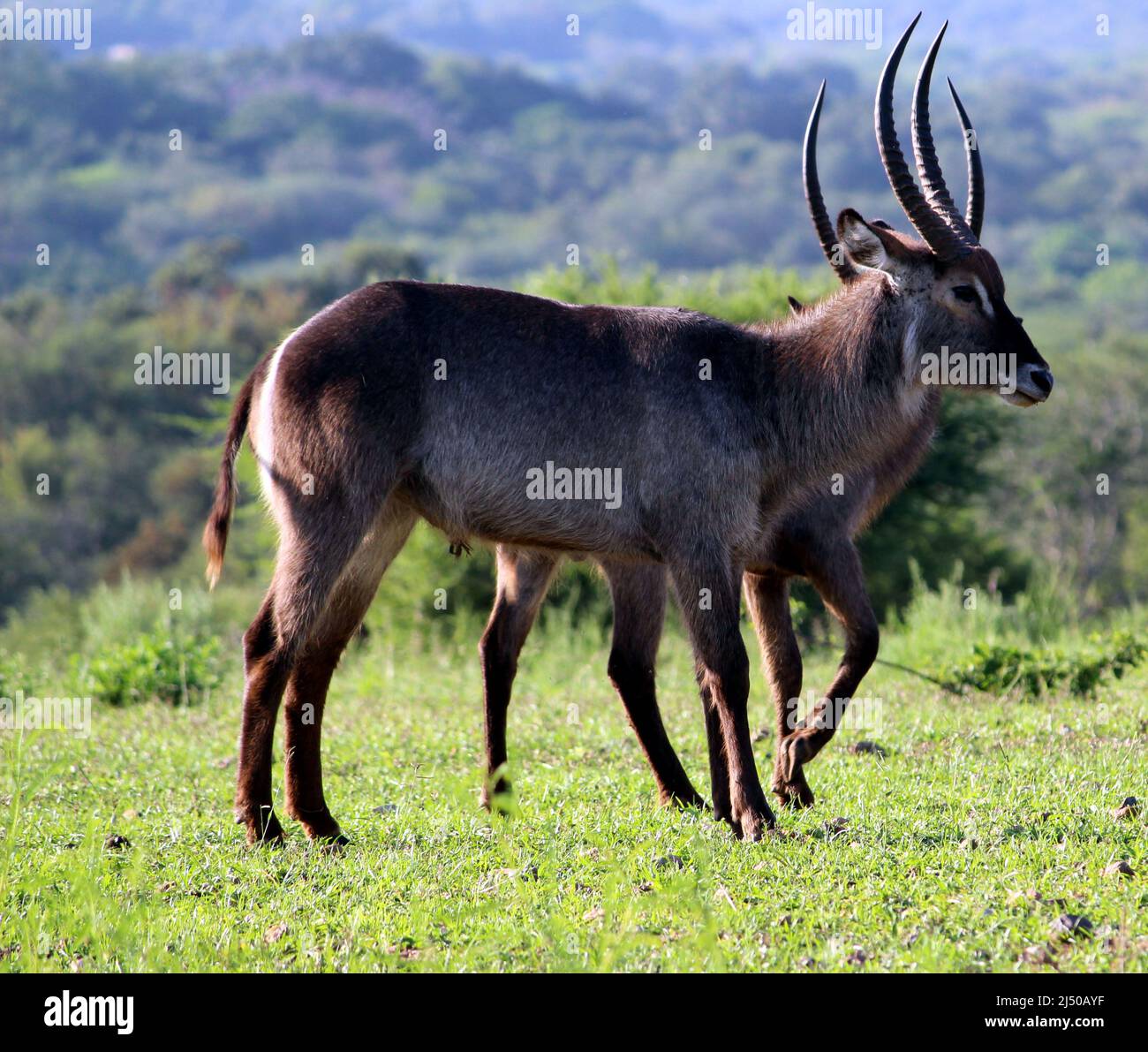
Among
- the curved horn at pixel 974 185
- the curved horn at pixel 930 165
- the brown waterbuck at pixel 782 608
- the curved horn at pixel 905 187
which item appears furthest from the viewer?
the curved horn at pixel 974 185

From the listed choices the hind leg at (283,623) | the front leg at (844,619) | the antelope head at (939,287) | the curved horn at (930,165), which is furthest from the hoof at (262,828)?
the curved horn at (930,165)

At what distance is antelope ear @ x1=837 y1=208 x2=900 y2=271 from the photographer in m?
4.78

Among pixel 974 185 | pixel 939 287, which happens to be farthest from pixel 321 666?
pixel 974 185

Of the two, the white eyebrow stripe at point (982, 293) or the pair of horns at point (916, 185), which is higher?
the pair of horns at point (916, 185)

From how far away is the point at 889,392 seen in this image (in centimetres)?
499

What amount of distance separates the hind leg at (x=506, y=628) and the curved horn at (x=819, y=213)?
1408 millimetres

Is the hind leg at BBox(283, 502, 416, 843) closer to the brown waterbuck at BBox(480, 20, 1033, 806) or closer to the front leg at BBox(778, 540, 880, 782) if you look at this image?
the brown waterbuck at BBox(480, 20, 1033, 806)

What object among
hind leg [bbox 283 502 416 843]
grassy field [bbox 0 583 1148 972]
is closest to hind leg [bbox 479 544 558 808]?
grassy field [bbox 0 583 1148 972]

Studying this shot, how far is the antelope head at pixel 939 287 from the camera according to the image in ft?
15.7

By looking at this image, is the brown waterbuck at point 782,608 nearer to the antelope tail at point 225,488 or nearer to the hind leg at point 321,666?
the hind leg at point 321,666

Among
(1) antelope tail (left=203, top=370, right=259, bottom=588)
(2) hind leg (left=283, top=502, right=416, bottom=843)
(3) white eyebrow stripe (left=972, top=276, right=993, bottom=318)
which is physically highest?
(3) white eyebrow stripe (left=972, top=276, right=993, bottom=318)

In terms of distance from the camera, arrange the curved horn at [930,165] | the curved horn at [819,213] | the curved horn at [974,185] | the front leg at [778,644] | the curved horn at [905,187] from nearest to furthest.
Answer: the curved horn at [905,187]
the curved horn at [930,165]
the curved horn at [819,213]
the curved horn at [974,185]
the front leg at [778,644]

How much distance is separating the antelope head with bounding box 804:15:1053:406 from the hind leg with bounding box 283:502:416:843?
1701 millimetres
